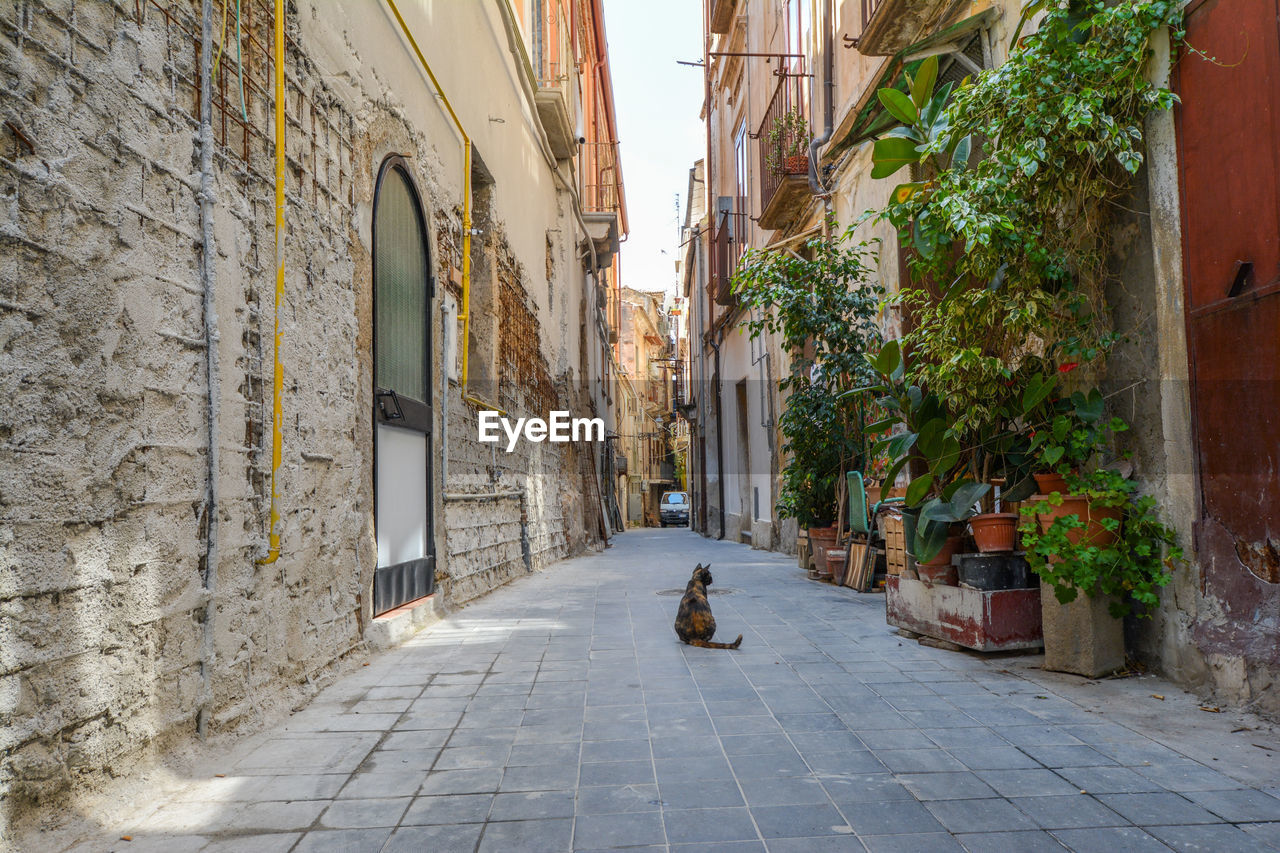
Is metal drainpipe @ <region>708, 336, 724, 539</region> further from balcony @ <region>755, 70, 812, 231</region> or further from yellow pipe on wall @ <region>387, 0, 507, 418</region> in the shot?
yellow pipe on wall @ <region>387, 0, 507, 418</region>

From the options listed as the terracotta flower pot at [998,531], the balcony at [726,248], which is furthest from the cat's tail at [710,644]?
the balcony at [726,248]

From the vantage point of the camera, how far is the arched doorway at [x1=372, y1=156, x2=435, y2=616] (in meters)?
5.52

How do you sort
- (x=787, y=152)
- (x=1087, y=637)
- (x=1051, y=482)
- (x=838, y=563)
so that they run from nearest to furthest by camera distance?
(x=1087, y=637), (x=1051, y=482), (x=838, y=563), (x=787, y=152)

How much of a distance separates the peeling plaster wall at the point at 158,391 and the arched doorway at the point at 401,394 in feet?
1.31

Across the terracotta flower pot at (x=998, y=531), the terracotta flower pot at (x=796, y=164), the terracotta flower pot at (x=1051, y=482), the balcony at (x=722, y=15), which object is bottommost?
the terracotta flower pot at (x=998, y=531)

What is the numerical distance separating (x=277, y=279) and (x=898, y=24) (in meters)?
5.69

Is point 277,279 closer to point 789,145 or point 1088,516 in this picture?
point 1088,516

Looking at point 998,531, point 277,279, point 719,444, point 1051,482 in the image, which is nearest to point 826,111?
point 998,531

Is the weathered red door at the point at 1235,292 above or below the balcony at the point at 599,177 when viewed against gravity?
below

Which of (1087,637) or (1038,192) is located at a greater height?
(1038,192)

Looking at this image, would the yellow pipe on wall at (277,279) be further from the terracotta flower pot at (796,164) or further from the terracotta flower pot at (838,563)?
the terracotta flower pot at (796,164)

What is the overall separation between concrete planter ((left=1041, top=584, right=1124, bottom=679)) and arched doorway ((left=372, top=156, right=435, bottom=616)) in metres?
3.96

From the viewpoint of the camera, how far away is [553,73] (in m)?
14.0

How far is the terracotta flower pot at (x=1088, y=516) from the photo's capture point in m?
4.05
